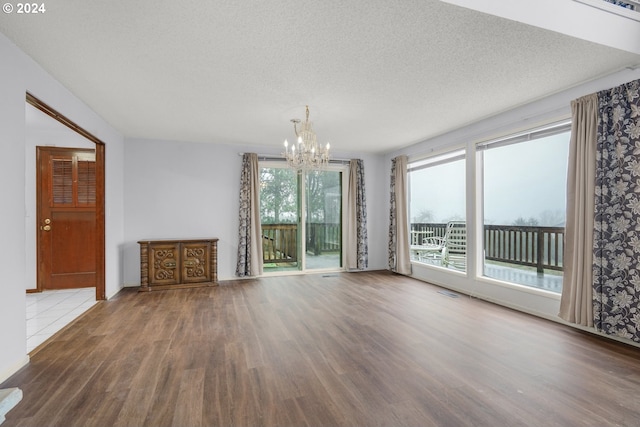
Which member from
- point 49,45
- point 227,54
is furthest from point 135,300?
point 227,54

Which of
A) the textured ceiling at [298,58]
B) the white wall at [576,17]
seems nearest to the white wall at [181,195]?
the textured ceiling at [298,58]

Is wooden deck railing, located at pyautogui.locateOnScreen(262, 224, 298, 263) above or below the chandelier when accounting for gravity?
below

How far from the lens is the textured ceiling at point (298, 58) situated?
1967 mm

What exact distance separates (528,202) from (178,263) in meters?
5.20

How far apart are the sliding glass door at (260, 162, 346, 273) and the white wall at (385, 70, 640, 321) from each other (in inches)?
77.5

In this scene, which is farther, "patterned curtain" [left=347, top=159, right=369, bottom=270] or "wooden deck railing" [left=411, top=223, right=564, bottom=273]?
"patterned curtain" [left=347, top=159, right=369, bottom=270]

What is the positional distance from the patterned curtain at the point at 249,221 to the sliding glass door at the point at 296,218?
25cm

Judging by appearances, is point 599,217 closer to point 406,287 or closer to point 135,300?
point 406,287

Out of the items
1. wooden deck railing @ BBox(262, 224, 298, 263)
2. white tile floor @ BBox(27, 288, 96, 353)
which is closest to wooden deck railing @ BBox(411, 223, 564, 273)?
wooden deck railing @ BBox(262, 224, 298, 263)

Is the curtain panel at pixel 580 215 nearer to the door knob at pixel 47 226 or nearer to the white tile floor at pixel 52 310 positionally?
the white tile floor at pixel 52 310

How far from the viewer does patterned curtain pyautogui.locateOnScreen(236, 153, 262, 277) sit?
5402 millimetres

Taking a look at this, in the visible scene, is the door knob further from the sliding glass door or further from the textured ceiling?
the sliding glass door

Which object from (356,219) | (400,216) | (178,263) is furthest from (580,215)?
(178,263)

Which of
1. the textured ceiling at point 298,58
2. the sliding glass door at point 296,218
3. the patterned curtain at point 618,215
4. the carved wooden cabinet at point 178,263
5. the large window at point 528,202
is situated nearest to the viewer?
the textured ceiling at point 298,58
